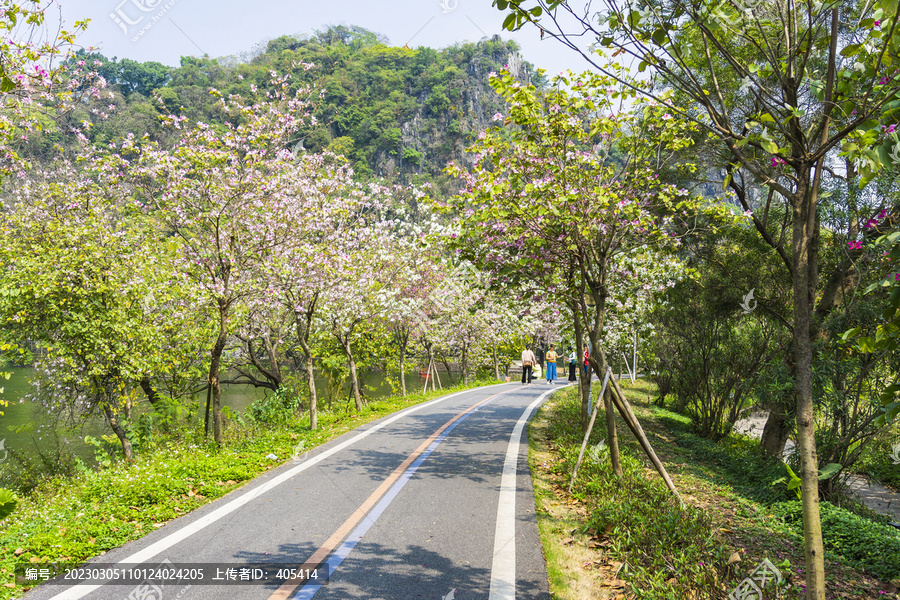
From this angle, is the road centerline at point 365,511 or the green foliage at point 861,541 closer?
the road centerline at point 365,511

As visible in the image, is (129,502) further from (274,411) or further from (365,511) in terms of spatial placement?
(274,411)

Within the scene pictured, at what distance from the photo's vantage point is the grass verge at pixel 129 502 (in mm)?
4569

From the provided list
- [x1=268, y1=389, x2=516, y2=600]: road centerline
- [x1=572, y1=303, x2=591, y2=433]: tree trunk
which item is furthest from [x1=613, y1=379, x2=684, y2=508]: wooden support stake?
[x1=268, y1=389, x2=516, y2=600]: road centerline

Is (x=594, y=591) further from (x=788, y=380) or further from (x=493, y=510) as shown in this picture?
(x=788, y=380)

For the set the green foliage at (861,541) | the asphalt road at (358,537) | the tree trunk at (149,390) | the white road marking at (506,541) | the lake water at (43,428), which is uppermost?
the tree trunk at (149,390)

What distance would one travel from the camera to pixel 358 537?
17.2ft

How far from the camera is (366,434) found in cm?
1079

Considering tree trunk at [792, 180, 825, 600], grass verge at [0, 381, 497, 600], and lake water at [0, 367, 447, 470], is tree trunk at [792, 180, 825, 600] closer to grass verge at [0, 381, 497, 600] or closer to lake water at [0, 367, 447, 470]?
grass verge at [0, 381, 497, 600]

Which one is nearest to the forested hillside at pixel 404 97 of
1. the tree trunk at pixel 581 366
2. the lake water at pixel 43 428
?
the lake water at pixel 43 428

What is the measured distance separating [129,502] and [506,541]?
437 centimetres

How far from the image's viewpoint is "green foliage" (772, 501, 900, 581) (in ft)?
18.5

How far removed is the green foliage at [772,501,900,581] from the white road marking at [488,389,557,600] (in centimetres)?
391

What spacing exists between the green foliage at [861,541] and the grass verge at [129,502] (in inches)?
304

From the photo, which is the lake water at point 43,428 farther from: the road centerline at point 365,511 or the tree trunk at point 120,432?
the road centerline at point 365,511
